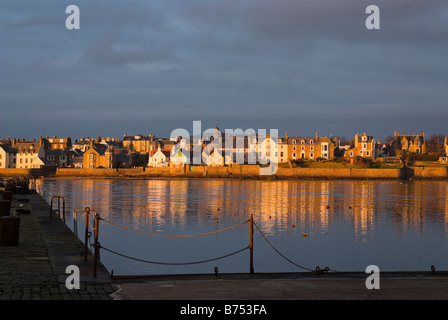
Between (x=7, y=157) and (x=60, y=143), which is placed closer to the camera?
(x=7, y=157)

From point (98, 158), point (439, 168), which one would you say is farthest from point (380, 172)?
point (98, 158)

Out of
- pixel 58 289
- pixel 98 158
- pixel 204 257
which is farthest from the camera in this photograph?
pixel 98 158

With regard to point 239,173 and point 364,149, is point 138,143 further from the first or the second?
point 364,149

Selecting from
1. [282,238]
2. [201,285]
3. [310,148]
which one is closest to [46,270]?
[201,285]

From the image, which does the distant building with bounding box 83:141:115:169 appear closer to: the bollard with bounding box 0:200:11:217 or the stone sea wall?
the stone sea wall

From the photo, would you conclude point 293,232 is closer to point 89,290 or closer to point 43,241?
point 43,241

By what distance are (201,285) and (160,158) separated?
116 meters

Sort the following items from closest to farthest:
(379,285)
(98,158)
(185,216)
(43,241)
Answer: (379,285) < (43,241) < (185,216) < (98,158)

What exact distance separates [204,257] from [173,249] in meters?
2.09

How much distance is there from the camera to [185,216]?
37.6m

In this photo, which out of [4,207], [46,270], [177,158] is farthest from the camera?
[177,158]

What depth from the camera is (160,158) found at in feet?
413

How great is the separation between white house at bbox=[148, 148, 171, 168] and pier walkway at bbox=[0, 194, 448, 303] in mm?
111355

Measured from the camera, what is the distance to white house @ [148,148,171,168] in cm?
12469
